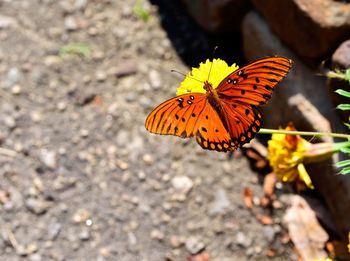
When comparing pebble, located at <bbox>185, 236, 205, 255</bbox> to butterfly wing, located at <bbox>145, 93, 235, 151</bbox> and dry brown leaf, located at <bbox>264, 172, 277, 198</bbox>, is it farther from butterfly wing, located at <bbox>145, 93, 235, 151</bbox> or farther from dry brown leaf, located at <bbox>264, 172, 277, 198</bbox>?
butterfly wing, located at <bbox>145, 93, 235, 151</bbox>

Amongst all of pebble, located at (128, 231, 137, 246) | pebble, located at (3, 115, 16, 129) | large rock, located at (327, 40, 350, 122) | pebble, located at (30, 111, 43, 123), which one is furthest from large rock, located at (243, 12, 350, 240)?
pebble, located at (3, 115, 16, 129)

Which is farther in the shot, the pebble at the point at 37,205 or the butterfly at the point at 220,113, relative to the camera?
the pebble at the point at 37,205

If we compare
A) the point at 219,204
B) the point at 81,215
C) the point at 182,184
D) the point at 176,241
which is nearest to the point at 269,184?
the point at 219,204

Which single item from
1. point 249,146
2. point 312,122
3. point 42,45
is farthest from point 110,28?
point 312,122

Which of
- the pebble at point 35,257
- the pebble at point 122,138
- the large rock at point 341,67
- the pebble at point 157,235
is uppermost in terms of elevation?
the large rock at point 341,67

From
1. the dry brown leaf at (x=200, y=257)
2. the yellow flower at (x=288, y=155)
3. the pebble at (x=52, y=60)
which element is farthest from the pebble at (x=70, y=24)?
the yellow flower at (x=288, y=155)

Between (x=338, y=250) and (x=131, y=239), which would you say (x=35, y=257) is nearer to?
(x=131, y=239)

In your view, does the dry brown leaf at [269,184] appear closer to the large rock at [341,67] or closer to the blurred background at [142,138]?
the blurred background at [142,138]
